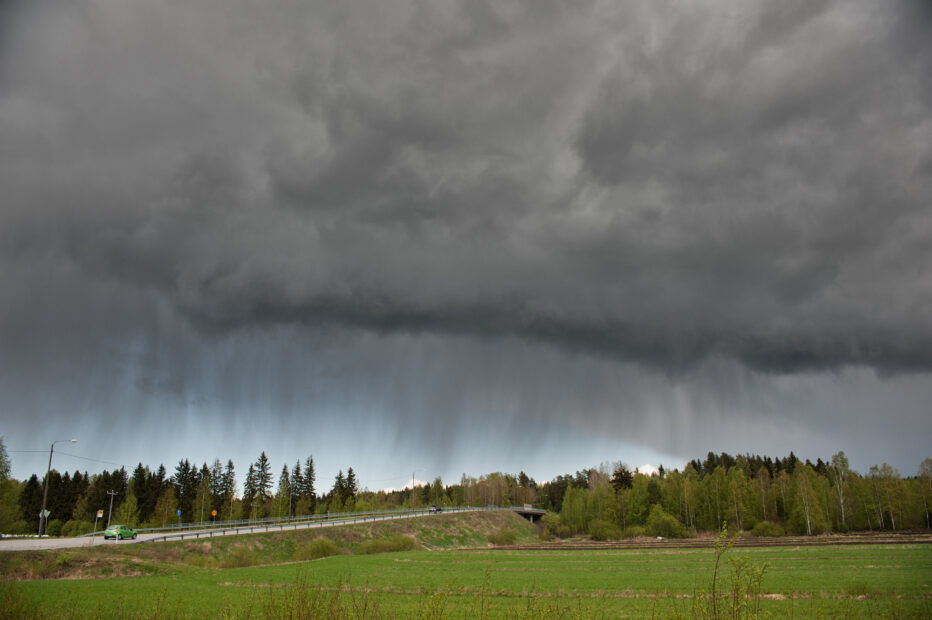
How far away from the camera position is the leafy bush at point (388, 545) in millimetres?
90375

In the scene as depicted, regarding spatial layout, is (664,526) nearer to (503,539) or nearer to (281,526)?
(503,539)

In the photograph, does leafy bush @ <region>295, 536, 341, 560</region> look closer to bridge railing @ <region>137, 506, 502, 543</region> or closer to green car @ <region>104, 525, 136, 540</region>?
bridge railing @ <region>137, 506, 502, 543</region>

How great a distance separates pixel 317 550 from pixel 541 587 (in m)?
52.4

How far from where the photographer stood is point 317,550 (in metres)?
81.2

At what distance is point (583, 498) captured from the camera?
6181 inches

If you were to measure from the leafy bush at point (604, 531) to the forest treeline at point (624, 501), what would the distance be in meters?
0.22

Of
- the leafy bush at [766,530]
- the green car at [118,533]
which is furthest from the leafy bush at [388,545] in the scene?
the leafy bush at [766,530]

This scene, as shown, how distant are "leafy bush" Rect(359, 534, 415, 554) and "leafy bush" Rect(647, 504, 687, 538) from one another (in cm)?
5354

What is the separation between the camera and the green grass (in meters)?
26.2

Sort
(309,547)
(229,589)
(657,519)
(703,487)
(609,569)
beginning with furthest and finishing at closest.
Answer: (703,487), (657,519), (309,547), (609,569), (229,589)

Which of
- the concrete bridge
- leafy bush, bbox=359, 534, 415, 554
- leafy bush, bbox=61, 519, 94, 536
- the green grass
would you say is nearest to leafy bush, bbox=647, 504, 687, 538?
leafy bush, bbox=359, 534, 415, 554

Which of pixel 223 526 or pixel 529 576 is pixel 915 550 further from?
pixel 223 526

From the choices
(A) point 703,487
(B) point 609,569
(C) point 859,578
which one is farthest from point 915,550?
(A) point 703,487

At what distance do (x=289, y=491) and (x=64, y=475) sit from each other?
180 ft
